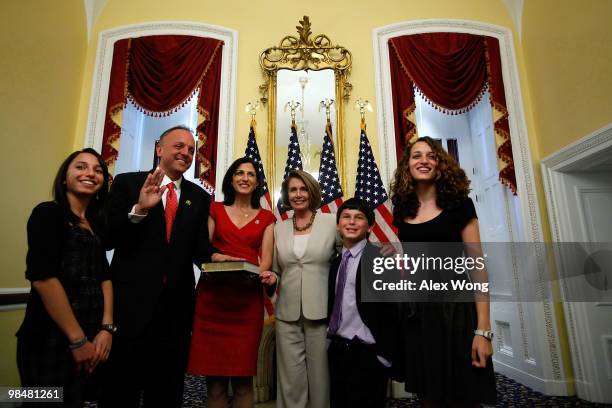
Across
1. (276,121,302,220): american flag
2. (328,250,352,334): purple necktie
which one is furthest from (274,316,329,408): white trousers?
(276,121,302,220): american flag

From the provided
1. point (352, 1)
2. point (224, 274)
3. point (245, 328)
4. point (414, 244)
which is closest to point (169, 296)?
point (224, 274)

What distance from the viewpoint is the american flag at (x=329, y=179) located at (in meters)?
3.54

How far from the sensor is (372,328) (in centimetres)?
175

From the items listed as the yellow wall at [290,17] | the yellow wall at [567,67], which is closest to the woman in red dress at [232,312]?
the yellow wall at [290,17]

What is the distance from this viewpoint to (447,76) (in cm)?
399

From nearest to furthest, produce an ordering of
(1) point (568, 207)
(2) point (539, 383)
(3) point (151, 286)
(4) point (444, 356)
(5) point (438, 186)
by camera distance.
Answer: (4) point (444, 356) < (3) point (151, 286) < (5) point (438, 186) < (2) point (539, 383) < (1) point (568, 207)

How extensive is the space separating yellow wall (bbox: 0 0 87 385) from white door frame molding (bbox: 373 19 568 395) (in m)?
3.13

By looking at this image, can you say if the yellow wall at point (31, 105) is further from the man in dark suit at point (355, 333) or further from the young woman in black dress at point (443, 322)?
the young woman in black dress at point (443, 322)

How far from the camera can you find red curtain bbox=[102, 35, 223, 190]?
387 cm

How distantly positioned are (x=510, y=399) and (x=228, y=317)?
2614 mm

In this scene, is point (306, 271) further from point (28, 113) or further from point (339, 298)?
point (28, 113)

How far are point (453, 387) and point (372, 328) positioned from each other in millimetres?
412

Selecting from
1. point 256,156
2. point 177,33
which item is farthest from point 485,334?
point 177,33

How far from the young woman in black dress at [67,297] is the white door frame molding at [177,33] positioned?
2.25 meters
